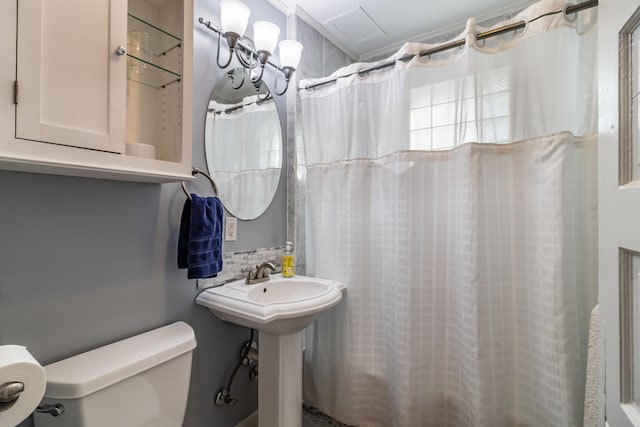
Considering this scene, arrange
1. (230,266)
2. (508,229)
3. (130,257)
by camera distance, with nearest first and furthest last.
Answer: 1. (130,257)
2. (508,229)
3. (230,266)

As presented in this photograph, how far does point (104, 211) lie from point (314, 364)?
138 cm

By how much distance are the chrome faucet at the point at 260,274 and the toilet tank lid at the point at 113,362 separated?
1.22 feet

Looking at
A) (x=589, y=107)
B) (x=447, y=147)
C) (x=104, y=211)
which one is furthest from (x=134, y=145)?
(x=589, y=107)

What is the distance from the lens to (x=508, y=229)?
1194 mm

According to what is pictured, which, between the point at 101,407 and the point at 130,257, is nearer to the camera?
the point at 101,407

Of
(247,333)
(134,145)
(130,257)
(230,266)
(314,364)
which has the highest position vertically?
(134,145)

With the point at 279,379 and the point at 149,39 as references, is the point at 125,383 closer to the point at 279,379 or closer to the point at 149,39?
the point at 279,379

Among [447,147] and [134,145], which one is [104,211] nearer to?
[134,145]

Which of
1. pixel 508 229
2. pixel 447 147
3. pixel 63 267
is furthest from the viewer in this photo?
pixel 447 147

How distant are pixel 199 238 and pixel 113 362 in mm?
465

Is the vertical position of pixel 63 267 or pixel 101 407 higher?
pixel 63 267

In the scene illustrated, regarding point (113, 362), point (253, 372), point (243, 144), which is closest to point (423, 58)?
point (243, 144)

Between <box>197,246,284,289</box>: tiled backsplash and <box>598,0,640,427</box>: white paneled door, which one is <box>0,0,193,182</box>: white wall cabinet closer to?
<box>197,246,284,289</box>: tiled backsplash

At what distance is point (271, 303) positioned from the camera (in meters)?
1.09
